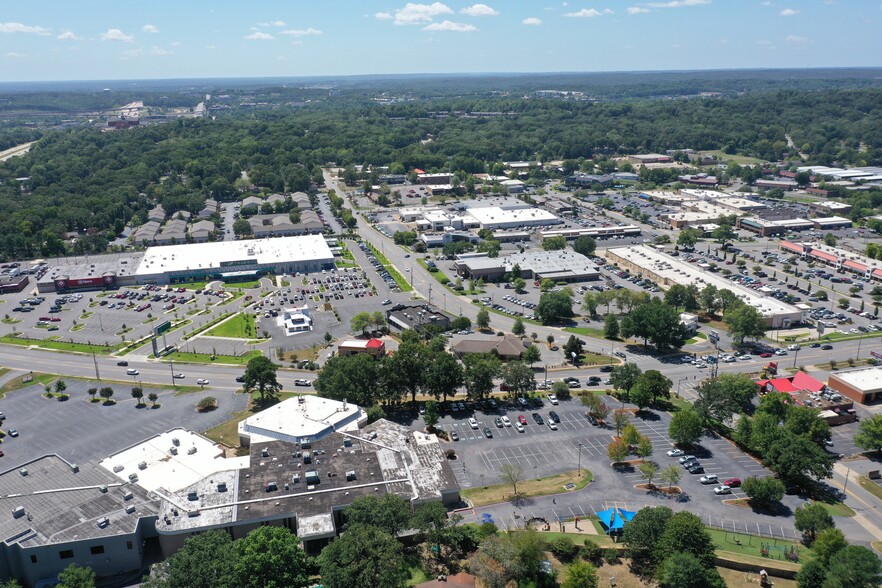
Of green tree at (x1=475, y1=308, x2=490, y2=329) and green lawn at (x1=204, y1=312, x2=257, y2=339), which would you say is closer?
green lawn at (x1=204, y1=312, x2=257, y2=339)

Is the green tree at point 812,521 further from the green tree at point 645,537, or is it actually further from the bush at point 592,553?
the bush at point 592,553

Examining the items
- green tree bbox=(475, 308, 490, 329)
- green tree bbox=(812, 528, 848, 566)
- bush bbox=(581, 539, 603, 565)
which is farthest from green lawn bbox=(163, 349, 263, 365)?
green tree bbox=(812, 528, 848, 566)

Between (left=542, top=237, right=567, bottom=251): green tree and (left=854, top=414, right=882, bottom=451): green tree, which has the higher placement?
(left=542, top=237, right=567, bottom=251): green tree

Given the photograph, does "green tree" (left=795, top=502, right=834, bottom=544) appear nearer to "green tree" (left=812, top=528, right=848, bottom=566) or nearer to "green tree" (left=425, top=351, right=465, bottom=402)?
"green tree" (left=812, top=528, right=848, bottom=566)

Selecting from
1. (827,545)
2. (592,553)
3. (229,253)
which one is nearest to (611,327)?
(592,553)

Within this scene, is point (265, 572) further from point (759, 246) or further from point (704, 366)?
point (759, 246)

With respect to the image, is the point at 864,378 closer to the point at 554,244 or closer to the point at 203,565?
the point at 554,244

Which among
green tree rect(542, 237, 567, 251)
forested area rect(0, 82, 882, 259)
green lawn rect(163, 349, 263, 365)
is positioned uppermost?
forested area rect(0, 82, 882, 259)
